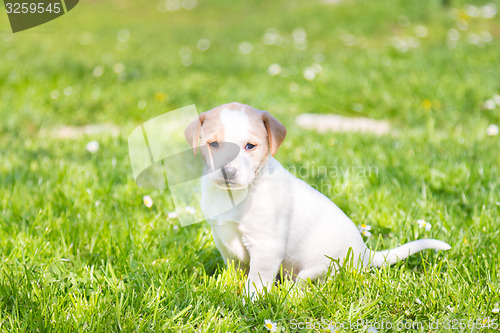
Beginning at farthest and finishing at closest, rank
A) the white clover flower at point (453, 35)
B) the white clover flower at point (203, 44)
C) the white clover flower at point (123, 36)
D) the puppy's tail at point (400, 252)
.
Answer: the white clover flower at point (123, 36), the white clover flower at point (203, 44), the white clover flower at point (453, 35), the puppy's tail at point (400, 252)

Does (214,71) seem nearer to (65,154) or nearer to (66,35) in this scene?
(65,154)

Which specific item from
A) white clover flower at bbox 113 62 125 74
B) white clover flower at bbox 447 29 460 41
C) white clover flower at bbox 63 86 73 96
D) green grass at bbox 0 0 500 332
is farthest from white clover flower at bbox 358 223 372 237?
white clover flower at bbox 447 29 460 41

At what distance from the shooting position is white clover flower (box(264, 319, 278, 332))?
176 cm

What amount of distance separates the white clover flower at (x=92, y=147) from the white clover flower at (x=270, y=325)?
255cm

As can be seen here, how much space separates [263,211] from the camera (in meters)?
1.90

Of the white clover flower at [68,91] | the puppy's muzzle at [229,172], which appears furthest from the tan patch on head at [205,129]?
the white clover flower at [68,91]

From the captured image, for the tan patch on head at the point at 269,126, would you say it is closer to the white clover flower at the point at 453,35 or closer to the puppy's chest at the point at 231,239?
the puppy's chest at the point at 231,239

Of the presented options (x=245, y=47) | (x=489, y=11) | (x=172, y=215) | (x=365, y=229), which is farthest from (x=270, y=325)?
(x=489, y=11)

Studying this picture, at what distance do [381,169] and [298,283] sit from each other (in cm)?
167

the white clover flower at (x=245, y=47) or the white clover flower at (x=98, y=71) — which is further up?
the white clover flower at (x=98, y=71)

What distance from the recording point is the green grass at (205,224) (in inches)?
76.6

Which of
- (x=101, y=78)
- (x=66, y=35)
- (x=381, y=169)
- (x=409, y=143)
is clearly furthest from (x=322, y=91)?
(x=66, y=35)

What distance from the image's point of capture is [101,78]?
603 cm

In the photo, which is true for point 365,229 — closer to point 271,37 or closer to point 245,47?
point 245,47
